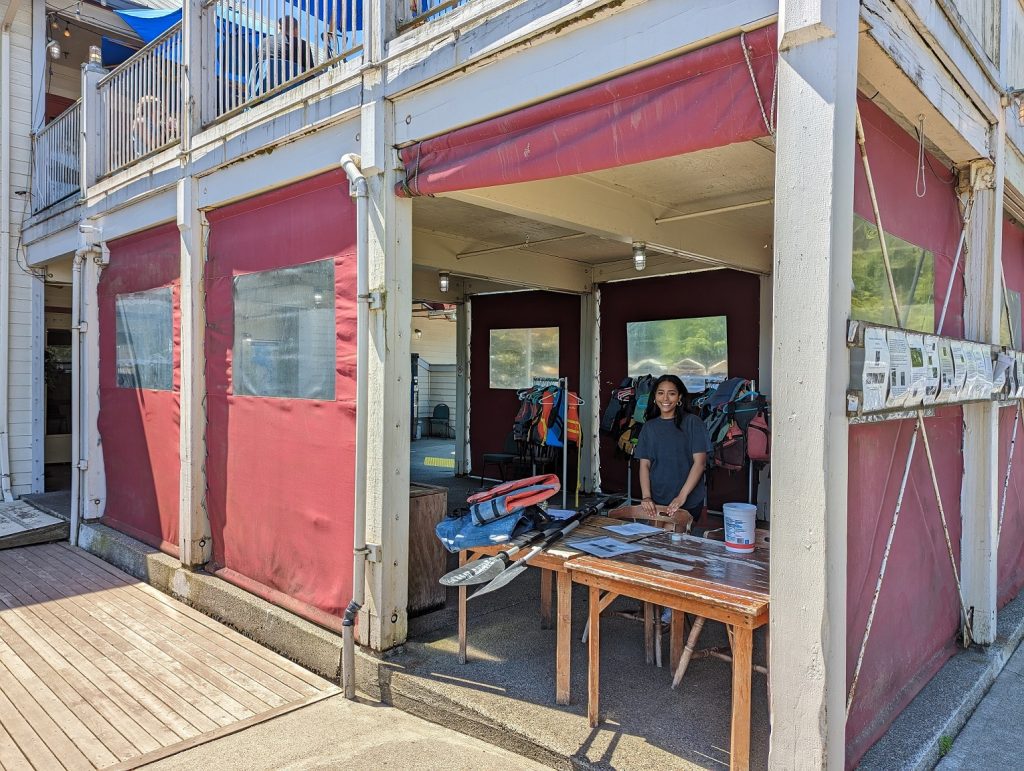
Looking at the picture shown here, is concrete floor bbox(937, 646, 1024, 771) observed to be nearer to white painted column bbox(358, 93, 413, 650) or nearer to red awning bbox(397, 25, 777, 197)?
white painted column bbox(358, 93, 413, 650)

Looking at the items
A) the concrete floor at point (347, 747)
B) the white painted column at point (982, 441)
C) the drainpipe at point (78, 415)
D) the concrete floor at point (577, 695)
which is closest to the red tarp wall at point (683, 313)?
Answer: the white painted column at point (982, 441)

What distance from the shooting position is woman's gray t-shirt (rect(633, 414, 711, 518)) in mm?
4441

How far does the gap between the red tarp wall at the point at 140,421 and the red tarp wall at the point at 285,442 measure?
63 cm

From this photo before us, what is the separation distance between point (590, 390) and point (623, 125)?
5.89m

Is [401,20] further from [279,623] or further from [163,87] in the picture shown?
[279,623]

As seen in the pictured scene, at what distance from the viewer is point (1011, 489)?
475cm

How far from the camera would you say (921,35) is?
9.29 feet

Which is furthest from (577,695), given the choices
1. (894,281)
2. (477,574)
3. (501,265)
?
(501,265)

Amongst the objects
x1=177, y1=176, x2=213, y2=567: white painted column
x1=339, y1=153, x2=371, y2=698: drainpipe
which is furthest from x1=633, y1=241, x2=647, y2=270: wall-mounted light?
x1=177, y1=176, x2=213, y2=567: white painted column

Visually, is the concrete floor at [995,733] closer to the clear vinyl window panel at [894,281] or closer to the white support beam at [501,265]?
the clear vinyl window panel at [894,281]

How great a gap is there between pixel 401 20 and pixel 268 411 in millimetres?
2455

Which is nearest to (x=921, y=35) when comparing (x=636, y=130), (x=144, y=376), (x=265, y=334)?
(x=636, y=130)

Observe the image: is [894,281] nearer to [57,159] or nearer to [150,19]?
[57,159]

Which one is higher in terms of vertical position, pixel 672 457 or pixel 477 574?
pixel 672 457
